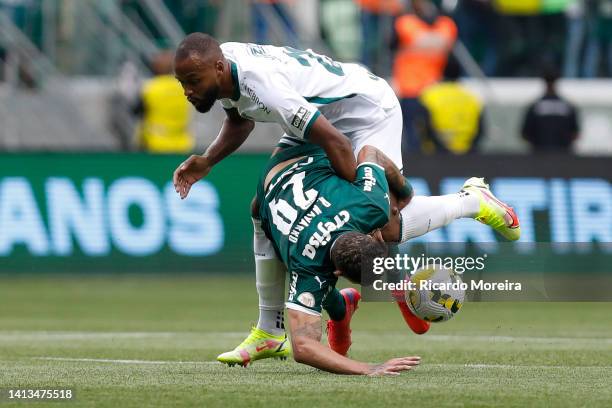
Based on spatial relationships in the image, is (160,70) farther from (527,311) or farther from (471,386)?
(471,386)

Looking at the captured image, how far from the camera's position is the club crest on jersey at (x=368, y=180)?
856 centimetres

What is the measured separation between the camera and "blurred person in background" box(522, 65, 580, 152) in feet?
62.4

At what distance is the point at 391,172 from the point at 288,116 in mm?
906

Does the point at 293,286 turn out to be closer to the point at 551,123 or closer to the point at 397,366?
the point at 397,366

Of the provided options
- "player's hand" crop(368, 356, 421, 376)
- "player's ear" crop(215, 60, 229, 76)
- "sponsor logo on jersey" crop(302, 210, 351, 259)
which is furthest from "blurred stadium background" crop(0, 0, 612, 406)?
"player's ear" crop(215, 60, 229, 76)

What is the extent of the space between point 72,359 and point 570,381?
→ 10.8 feet

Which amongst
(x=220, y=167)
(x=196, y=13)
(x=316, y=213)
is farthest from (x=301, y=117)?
(x=196, y=13)

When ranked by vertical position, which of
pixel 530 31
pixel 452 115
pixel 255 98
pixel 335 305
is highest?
pixel 530 31

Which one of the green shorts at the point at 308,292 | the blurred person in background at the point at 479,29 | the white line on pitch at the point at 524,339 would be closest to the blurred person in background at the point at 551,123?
the blurred person in background at the point at 479,29

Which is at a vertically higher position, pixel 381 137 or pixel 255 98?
pixel 255 98

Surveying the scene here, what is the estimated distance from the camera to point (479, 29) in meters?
21.8

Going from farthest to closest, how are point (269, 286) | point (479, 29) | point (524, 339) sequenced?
point (479, 29) → point (524, 339) → point (269, 286)

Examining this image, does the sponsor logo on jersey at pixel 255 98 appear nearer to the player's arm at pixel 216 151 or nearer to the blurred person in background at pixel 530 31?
the player's arm at pixel 216 151

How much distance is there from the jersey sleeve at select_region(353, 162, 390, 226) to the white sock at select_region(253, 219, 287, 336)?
945 mm
